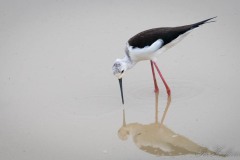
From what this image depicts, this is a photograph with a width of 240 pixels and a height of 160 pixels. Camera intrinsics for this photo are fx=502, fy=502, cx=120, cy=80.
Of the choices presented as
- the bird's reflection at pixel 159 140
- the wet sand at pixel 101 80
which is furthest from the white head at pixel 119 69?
the bird's reflection at pixel 159 140

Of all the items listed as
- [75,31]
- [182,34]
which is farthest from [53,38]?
[182,34]

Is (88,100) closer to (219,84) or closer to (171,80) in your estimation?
(171,80)

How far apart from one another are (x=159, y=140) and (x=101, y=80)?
5.50 ft

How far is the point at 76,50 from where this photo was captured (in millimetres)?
8156

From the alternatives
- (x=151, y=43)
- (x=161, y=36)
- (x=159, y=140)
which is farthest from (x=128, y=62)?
(x=159, y=140)

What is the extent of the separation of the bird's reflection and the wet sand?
0.21ft

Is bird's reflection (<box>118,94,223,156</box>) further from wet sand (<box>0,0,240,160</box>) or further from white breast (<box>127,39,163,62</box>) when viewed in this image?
white breast (<box>127,39,163,62</box>)

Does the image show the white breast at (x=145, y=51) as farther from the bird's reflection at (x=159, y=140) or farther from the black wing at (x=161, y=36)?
the bird's reflection at (x=159, y=140)

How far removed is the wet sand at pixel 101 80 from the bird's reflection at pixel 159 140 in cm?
7

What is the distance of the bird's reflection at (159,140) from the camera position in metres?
5.40

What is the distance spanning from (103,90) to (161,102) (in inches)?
32.9

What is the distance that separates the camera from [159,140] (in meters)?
5.75

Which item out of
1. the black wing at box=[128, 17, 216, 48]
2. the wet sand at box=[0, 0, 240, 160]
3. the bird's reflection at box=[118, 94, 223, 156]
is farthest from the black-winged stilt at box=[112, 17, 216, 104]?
the bird's reflection at box=[118, 94, 223, 156]

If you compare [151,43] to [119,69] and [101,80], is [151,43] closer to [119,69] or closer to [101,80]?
[119,69]
